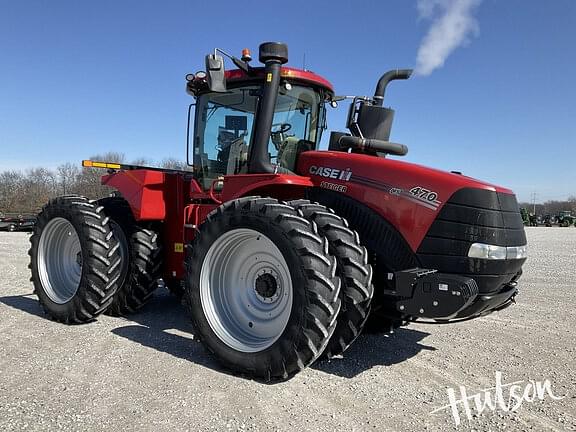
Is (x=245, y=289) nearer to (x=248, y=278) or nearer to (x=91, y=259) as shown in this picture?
(x=248, y=278)

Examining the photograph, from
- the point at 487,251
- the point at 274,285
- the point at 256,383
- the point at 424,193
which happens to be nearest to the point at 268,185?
the point at 274,285

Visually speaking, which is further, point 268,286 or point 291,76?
Answer: point 291,76

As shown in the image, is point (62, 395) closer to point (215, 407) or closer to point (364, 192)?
point (215, 407)

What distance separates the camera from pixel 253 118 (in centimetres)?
512

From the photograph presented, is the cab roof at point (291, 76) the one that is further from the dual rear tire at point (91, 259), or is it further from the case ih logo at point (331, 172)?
the dual rear tire at point (91, 259)

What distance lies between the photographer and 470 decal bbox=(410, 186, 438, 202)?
12.9ft

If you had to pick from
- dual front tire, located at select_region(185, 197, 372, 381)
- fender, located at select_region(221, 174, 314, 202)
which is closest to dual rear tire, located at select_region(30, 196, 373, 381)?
dual front tire, located at select_region(185, 197, 372, 381)

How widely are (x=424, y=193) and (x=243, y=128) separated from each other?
2322 mm

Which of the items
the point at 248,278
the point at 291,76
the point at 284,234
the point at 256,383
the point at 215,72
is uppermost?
the point at 291,76

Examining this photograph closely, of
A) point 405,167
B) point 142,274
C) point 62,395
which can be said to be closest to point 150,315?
point 142,274

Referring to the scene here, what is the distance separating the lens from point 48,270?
20.3 ft

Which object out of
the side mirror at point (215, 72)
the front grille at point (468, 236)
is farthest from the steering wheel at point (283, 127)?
the front grille at point (468, 236)

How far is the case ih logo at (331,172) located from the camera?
444 centimetres

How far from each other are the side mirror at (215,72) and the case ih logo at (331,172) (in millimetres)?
1206
